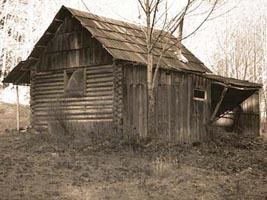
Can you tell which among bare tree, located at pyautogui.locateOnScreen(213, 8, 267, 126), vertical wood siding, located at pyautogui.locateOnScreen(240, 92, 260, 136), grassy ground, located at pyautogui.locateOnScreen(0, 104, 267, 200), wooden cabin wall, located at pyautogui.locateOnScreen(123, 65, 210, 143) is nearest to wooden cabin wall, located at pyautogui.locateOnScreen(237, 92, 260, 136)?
vertical wood siding, located at pyautogui.locateOnScreen(240, 92, 260, 136)

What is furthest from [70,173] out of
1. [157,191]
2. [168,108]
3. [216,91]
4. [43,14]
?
[43,14]

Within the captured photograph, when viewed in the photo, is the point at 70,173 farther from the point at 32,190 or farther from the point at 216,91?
the point at 216,91

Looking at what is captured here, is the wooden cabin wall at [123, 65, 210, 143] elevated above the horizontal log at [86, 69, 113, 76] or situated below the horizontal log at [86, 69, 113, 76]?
below

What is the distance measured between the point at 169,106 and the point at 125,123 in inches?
112

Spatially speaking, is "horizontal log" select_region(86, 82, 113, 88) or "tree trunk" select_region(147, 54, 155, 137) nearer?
"tree trunk" select_region(147, 54, 155, 137)

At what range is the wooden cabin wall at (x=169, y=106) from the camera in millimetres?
21656

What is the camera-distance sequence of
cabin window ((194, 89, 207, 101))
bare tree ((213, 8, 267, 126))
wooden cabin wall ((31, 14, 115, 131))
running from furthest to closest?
bare tree ((213, 8, 267, 126)) < cabin window ((194, 89, 207, 101)) < wooden cabin wall ((31, 14, 115, 131))

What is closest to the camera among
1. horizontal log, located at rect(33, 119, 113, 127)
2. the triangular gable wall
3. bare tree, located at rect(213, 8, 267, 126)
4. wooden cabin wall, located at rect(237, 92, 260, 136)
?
horizontal log, located at rect(33, 119, 113, 127)

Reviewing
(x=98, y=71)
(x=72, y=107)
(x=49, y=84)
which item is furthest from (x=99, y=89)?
(x=49, y=84)

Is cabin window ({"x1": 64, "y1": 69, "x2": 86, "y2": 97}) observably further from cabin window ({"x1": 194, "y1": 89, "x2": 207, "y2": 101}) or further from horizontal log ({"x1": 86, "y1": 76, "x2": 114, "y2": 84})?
cabin window ({"x1": 194, "y1": 89, "x2": 207, "y2": 101})

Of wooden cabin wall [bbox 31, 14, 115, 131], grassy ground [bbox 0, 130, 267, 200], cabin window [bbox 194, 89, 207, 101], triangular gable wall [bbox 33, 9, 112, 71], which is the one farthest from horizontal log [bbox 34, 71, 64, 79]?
cabin window [bbox 194, 89, 207, 101]

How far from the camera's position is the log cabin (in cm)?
2162

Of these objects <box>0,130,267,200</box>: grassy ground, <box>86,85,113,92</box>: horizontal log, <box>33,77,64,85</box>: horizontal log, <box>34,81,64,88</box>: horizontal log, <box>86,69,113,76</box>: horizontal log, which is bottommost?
<box>0,130,267,200</box>: grassy ground

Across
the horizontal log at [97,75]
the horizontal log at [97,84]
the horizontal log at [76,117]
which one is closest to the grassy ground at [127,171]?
the horizontal log at [76,117]
